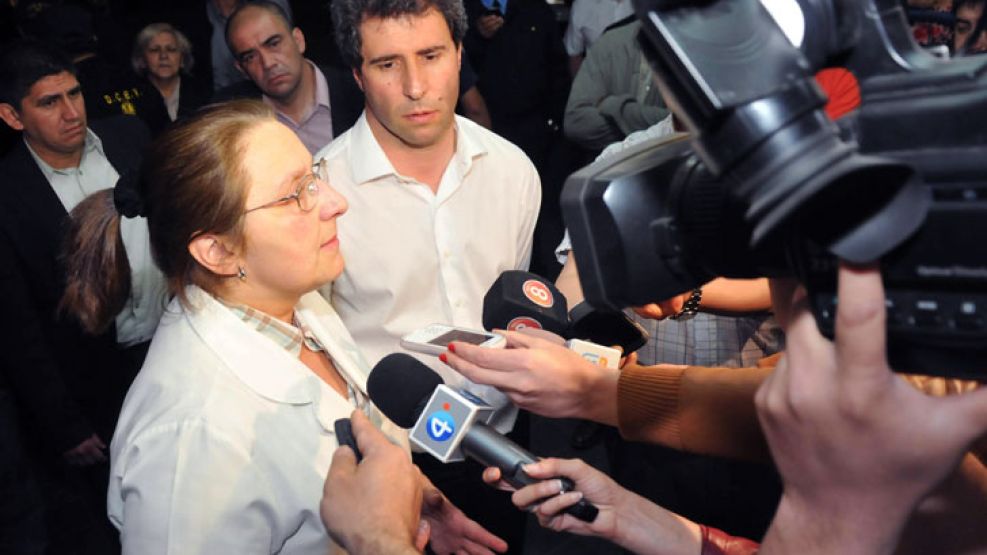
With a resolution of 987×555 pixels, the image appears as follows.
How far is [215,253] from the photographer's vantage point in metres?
1.63

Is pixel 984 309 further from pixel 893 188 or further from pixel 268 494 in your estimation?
pixel 268 494

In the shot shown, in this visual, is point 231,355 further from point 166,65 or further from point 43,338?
point 166,65

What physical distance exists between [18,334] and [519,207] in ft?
5.21

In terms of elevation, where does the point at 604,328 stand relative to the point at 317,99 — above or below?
below

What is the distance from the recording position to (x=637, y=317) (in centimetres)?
245

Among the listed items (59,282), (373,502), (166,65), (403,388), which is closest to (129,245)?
(59,282)

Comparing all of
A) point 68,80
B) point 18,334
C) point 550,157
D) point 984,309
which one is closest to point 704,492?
point 984,309

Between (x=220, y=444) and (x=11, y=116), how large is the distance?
2.27m

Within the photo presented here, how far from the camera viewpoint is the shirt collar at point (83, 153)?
10.1 ft

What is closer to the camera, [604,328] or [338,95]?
[604,328]

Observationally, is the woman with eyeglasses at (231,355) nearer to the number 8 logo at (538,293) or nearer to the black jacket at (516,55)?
the number 8 logo at (538,293)

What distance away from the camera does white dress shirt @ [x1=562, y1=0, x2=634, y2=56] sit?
464cm

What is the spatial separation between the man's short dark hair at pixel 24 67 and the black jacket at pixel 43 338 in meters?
0.23

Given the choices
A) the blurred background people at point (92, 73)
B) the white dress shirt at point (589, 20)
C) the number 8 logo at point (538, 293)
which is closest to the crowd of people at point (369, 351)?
the number 8 logo at point (538, 293)
